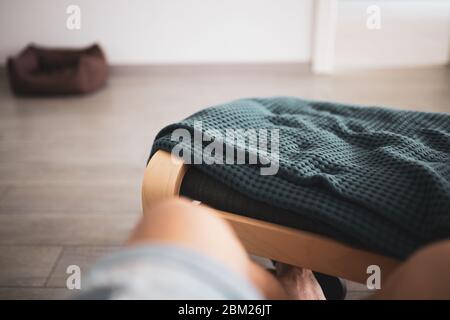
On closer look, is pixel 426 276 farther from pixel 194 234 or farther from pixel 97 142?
pixel 97 142

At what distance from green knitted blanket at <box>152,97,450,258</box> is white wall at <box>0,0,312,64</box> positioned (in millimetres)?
1798

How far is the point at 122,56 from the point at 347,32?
1.90 m

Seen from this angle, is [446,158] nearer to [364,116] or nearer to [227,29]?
[364,116]

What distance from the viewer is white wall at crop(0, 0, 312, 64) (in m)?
2.84

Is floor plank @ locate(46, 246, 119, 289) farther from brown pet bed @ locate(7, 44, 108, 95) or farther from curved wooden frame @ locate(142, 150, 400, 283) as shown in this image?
brown pet bed @ locate(7, 44, 108, 95)

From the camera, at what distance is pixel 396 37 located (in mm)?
3502

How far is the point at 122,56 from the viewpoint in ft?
9.71

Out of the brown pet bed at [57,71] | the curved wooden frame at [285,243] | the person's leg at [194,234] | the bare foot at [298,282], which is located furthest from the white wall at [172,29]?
the person's leg at [194,234]

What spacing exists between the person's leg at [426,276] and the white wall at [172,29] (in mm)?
2519

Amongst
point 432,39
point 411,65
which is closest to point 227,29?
point 411,65

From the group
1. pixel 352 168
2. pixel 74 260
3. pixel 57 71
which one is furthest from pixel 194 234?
pixel 57 71

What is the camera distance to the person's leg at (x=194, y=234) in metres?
0.51

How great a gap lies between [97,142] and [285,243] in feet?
4.43
